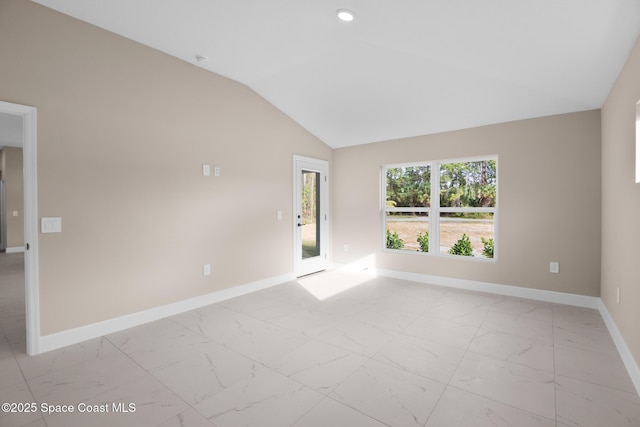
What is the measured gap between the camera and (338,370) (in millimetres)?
2275

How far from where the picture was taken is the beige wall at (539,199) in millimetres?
3514

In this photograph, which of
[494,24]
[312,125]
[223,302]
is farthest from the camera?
[312,125]

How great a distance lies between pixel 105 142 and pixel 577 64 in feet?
14.2

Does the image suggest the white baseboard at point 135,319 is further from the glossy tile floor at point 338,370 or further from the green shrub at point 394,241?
the green shrub at point 394,241

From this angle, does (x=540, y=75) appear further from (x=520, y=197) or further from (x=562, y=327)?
(x=562, y=327)

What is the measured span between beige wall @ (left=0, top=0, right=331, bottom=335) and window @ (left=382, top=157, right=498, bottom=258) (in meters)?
2.26

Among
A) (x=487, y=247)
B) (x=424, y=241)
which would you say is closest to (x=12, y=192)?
(x=424, y=241)

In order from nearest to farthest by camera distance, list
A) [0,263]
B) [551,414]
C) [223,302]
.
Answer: [551,414] → [223,302] → [0,263]

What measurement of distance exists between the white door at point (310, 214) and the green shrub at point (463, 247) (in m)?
2.18

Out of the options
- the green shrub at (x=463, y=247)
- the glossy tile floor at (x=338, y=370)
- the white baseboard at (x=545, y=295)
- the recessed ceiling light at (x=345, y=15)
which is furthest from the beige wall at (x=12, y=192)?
the green shrub at (x=463, y=247)

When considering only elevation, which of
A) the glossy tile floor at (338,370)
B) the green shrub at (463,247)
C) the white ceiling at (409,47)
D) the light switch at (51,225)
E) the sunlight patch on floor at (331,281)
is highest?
the white ceiling at (409,47)

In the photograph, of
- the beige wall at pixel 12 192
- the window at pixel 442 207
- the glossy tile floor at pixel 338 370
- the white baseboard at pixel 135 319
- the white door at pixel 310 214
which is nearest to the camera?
the glossy tile floor at pixel 338 370

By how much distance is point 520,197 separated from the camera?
3.92 m

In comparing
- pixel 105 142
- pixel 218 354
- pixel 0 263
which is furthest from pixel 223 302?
pixel 0 263
